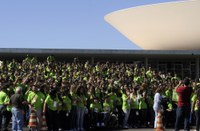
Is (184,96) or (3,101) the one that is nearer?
(184,96)

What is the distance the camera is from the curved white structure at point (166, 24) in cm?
3622

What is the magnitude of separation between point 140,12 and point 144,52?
653 centimetres

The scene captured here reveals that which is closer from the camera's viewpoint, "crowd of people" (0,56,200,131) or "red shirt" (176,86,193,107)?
"red shirt" (176,86,193,107)

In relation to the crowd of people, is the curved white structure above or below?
above

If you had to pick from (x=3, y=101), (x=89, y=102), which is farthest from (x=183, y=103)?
(x=3, y=101)

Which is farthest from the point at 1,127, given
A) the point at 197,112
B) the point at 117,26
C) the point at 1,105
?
the point at 117,26

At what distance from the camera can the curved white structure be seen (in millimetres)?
36219

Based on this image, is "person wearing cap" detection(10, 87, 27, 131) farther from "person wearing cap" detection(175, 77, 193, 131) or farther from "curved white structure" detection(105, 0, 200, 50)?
"curved white structure" detection(105, 0, 200, 50)

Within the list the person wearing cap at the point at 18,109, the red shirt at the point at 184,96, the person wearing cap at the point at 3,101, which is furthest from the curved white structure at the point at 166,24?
the person wearing cap at the point at 18,109

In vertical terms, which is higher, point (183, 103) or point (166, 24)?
point (166, 24)

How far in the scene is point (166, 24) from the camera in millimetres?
37531

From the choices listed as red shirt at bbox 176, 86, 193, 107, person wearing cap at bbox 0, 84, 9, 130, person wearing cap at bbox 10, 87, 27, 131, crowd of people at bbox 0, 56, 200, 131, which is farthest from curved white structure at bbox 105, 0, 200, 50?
person wearing cap at bbox 10, 87, 27, 131

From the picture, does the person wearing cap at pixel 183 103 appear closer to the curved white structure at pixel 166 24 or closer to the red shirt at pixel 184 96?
the red shirt at pixel 184 96

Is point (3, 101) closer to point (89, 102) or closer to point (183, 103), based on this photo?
point (89, 102)
